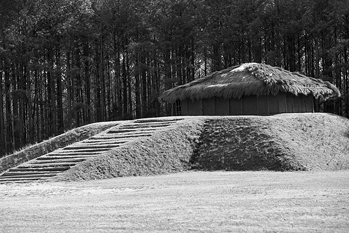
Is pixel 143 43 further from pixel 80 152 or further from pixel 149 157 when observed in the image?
pixel 149 157

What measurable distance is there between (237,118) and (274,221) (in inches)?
649

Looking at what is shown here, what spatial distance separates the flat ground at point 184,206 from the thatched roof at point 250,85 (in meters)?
11.9

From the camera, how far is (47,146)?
2784 centimetres

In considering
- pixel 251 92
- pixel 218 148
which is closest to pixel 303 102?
pixel 251 92

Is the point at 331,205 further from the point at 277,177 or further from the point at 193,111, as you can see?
the point at 193,111

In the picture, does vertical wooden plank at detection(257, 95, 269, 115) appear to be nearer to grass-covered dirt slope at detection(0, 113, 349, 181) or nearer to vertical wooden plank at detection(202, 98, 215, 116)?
vertical wooden plank at detection(202, 98, 215, 116)

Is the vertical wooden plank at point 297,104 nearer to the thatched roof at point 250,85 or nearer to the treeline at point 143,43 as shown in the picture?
the thatched roof at point 250,85

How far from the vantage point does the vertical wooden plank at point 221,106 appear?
3203 centimetres

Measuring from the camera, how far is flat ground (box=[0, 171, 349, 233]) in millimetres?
9984

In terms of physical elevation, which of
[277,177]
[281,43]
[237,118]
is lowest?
[277,177]

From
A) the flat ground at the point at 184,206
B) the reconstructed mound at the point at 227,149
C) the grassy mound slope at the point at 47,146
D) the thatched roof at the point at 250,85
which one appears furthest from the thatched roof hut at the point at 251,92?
the flat ground at the point at 184,206

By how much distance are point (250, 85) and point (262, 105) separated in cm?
121

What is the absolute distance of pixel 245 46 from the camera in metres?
49.2

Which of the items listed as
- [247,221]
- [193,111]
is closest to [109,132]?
[193,111]
